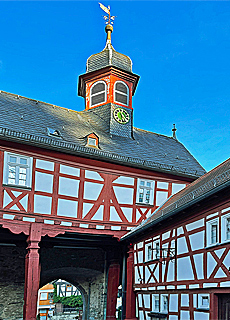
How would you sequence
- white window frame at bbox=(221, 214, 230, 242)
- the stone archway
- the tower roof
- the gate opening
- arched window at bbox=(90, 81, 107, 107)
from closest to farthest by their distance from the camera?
white window frame at bbox=(221, 214, 230, 242) → the stone archway → arched window at bbox=(90, 81, 107, 107) → the tower roof → the gate opening

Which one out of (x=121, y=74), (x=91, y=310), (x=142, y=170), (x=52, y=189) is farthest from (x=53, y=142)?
(x=91, y=310)

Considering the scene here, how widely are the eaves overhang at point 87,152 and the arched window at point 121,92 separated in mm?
4895

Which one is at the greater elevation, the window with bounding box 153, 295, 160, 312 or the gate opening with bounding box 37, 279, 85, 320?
the window with bounding box 153, 295, 160, 312

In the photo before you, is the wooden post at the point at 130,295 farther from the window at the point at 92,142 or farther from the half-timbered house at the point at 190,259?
the window at the point at 92,142

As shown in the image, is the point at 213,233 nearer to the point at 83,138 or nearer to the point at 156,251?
the point at 156,251

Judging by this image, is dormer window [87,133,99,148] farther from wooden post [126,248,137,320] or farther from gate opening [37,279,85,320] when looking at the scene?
gate opening [37,279,85,320]

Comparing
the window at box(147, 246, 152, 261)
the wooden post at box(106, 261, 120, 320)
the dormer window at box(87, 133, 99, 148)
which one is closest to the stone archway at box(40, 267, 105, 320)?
the wooden post at box(106, 261, 120, 320)

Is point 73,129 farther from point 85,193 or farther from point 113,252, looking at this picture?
point 113,252

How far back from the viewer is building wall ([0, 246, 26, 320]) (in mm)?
17250

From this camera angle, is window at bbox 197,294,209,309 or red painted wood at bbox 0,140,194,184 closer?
window at bbox 197,294,209,309

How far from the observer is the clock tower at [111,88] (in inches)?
813

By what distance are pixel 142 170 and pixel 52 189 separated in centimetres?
426

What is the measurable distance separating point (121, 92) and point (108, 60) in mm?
1894

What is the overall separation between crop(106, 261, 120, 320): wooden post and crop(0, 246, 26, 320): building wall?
13.6 feet
